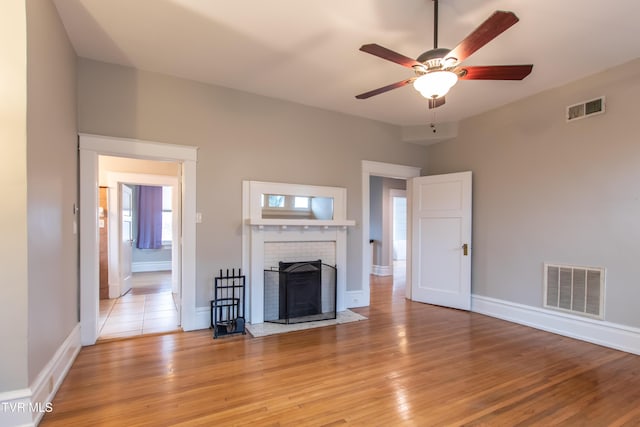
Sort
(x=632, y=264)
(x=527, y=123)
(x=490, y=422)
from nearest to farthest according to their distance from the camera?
(x=490, y=422)
(x=632, y=264)
(x=527, y=123)

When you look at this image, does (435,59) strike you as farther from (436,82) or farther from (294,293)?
(294,293)

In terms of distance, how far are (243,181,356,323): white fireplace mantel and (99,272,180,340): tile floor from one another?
0.98 m

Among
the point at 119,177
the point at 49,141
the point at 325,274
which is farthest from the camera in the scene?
the point at 119,177

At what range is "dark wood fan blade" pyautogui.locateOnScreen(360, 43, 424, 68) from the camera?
6.37 feet

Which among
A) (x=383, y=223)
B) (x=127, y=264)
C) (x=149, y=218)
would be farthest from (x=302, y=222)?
(x=149, y=218)

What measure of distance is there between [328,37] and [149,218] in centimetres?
728

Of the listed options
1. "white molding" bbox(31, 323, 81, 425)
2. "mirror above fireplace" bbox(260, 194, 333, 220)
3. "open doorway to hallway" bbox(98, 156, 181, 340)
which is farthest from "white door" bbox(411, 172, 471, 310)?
"white molding" bbox(31, 323, 81, 425)

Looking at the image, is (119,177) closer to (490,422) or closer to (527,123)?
(490,422)

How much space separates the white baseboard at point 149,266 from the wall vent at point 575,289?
27.1ft

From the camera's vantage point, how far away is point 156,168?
209 inches

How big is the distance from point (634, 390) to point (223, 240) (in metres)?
3.87

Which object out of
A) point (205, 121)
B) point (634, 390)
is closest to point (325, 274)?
point (205, 121)

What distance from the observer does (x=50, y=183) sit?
2268 mm

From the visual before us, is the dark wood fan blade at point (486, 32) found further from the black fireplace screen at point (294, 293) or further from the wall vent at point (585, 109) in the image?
the black fireplace screen at point (294, 293)
